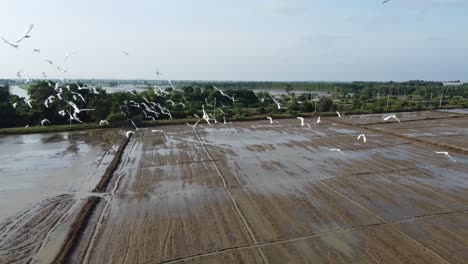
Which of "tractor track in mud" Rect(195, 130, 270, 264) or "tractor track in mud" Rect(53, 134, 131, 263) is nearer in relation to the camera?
"tractor track in mud" Rect(195, 130, 270, 264)

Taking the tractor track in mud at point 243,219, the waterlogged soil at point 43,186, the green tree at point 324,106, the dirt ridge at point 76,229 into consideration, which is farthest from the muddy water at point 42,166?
the green tree at point 324,106

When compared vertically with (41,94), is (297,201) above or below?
below

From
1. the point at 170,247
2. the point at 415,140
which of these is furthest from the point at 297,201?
the point at 415,140

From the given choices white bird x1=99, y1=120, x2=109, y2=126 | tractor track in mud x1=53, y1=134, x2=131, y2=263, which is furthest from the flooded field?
white bird x1=99, y1=120, x2=109, y2=126

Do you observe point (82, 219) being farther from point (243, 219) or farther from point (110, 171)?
point (110, 171)

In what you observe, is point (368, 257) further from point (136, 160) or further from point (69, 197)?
point (136, 160)

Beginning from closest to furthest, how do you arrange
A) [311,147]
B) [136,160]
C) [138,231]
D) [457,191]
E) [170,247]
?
[170,247]
[138,231]
[457,191]
[136,160]
[311,147]

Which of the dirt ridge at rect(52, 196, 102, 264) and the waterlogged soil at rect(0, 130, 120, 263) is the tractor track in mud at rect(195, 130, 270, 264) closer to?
the dirt ridge at rect(52, 196, 102, 264)

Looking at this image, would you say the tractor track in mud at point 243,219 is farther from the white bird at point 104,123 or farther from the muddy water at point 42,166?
the white bird at point 104,123
